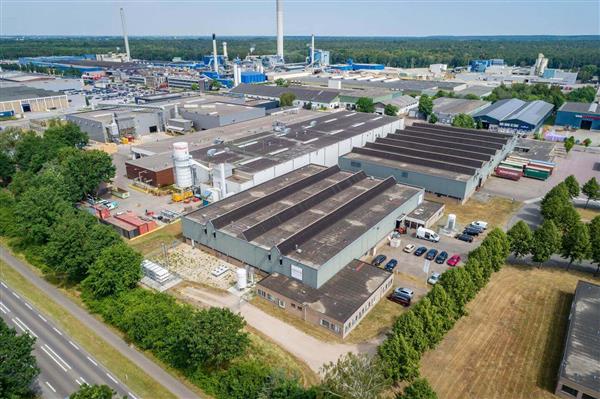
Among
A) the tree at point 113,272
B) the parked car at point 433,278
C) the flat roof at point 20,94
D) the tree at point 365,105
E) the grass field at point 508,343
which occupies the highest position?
the flat roof at point 20,94

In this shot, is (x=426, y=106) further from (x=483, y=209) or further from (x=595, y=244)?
(x=595, y=244)

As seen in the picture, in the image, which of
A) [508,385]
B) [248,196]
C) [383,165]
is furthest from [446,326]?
[383,165]

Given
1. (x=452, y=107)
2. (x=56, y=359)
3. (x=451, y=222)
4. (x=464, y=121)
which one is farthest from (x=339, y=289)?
(x=452, y=107)

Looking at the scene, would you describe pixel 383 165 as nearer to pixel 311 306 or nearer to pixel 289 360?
pixel 311 306

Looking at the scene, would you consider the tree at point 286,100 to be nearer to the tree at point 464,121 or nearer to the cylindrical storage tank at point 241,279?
the tree at point 464,121

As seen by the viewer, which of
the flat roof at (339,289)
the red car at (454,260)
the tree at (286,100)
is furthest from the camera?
the tree at (286,100)

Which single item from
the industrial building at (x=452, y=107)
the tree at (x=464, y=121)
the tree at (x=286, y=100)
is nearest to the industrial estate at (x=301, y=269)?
the tree at (x=464, y=121)
